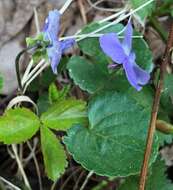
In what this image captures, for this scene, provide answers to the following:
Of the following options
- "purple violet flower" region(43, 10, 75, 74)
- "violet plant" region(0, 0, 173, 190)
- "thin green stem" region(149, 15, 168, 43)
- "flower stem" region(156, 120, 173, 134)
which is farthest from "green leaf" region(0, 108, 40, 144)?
"thin green stem" region(149, 15, 168, 43)

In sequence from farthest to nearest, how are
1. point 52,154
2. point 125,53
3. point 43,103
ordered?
point 43,103 → point 52,154 → point 125,53

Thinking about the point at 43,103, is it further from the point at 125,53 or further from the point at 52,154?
the point at 125,53

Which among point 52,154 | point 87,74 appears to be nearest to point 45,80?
point 87,74

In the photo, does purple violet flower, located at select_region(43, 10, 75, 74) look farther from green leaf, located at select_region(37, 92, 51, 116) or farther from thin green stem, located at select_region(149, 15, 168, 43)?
thin green stem, located at select_region(149, 15, 168, 43)

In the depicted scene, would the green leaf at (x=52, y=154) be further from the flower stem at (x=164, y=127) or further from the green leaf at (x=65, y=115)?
the flower stem at (x=164, y=127)

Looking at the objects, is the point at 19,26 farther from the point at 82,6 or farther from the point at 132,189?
the point at 132,189

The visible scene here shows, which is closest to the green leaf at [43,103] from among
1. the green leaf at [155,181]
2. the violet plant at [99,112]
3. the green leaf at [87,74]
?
the violet plant at [99,112]

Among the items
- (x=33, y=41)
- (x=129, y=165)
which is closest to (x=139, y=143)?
(x=129, y=165)
